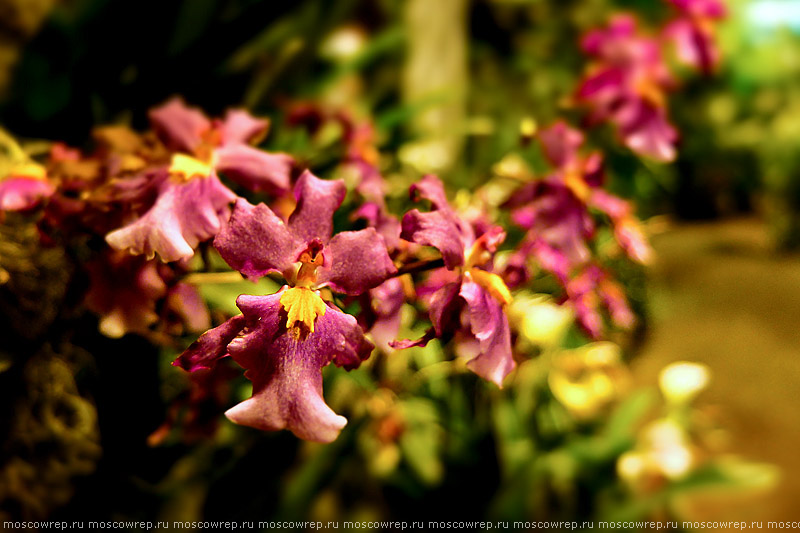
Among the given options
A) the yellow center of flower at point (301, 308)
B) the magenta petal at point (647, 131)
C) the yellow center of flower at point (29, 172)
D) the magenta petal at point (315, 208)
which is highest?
the magenta petal at point (315, 208)

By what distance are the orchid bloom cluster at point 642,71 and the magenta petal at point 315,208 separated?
1.06ft

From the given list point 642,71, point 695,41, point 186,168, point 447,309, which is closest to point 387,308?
point 447,309

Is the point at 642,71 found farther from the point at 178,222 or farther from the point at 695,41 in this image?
the point at 178,222

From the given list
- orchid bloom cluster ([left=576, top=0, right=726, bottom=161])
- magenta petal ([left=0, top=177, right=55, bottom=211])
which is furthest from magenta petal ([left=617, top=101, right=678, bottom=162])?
magenta petal ([left=0, top=177, right=55, bottom=211])

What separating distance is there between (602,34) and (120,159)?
498 millimetres

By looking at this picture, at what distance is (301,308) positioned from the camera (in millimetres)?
237

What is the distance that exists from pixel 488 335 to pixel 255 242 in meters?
0.11

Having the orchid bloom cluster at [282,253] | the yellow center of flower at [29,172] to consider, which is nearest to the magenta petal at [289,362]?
the orchid bloom cluster at [282,253]

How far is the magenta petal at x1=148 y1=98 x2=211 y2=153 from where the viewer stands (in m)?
0.36

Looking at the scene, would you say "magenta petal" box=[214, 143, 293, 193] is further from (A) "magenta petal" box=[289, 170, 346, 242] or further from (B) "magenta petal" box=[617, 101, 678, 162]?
(B) "magenta petal" box=[617, 101, 678, 162]

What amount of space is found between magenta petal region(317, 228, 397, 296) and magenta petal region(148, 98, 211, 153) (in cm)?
17

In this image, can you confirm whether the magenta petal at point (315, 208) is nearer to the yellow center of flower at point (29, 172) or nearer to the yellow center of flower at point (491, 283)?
the yellow center of flower at point (491, 283)

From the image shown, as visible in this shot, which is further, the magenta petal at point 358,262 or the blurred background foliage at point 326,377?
the blurred background foliage at point 326,377

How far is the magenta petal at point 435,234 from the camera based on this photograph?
9.6 inches
